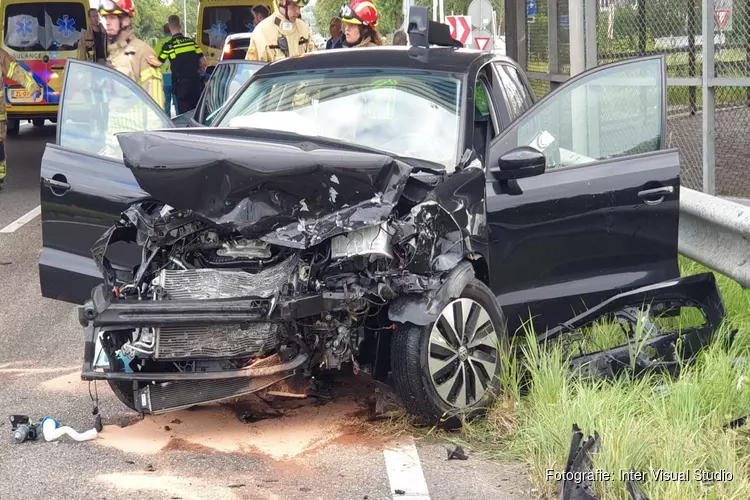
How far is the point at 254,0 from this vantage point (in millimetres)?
27078

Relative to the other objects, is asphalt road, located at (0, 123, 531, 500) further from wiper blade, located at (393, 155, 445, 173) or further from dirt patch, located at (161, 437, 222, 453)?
wiper blade, located at (393, 155, 445, 173)

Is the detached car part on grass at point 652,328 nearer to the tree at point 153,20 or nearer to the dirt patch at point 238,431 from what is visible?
the dirt patch at point 238,431

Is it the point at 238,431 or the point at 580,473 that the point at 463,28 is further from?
the point at 580,473

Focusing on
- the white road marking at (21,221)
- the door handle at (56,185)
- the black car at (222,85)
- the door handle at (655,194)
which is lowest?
the white road marking at (21,221)

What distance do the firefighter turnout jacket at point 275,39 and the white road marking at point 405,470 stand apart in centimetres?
704

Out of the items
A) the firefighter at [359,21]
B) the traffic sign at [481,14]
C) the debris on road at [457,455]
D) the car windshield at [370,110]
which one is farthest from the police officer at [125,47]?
the traffic sign at [481,14]

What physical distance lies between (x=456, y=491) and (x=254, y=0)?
23.6m

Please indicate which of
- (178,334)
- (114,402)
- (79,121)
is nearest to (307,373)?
(178,334)

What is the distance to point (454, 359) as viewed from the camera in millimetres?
5387

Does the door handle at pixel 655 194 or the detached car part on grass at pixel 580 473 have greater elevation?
the door handle at pixel 655 194

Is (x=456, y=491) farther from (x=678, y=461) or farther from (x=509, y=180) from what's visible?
(x=509, y=180)

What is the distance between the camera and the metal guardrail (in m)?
5.79

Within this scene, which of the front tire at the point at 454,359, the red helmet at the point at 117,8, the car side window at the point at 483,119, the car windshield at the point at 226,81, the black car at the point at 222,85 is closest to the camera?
the front tire at the point at 454,359

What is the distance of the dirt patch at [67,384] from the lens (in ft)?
20.8
